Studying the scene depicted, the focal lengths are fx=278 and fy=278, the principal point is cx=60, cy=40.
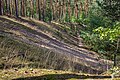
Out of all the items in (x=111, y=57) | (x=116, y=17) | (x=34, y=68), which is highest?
(x=116, y=17)

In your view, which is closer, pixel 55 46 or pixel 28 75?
pixel 28 75

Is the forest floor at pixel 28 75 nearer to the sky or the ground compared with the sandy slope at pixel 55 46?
nearer to the sky

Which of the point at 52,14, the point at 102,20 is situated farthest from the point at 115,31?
the point at 52,14

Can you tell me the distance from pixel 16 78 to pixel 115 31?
3.55 m

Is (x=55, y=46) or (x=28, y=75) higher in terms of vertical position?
(x=28, y=75)

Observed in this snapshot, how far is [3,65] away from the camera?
35.2 ft

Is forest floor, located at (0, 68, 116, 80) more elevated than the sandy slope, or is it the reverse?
forest floor, located at (0, 68, 116, 80)

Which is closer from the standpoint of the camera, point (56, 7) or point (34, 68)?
point (34, 68)

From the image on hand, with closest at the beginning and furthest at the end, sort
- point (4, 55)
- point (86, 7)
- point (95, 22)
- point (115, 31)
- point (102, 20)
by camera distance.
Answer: point (115, 31) → point (4, 55) → point (102, 20) → point (95, 22) → point (86, 7)

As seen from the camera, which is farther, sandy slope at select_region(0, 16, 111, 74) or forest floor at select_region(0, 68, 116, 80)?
sandy slope at select_region(0, 16, 111, 74)

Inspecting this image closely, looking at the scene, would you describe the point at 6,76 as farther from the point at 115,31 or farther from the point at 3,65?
the point at 115,31

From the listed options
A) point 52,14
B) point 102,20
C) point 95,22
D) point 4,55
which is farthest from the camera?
point 52,14

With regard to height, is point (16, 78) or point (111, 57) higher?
point (16, 78)

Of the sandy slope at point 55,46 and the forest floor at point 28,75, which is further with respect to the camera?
the sandy slope at point 55,46
